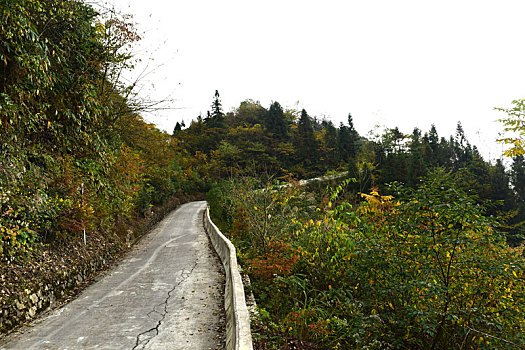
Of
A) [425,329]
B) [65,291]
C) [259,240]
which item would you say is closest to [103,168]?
[65,291]

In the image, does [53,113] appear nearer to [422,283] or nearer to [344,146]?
[422,283]

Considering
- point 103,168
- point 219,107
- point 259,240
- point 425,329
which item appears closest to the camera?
point 425,329

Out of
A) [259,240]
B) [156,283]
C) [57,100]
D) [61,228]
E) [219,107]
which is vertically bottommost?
[156,283]

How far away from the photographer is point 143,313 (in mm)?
6195

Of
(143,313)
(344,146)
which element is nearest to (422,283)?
(143,313)

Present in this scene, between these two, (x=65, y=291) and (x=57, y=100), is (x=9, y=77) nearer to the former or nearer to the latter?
(x=57, y=100)

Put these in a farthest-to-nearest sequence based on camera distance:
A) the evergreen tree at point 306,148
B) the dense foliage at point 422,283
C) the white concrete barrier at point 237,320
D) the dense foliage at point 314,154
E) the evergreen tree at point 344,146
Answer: the evergreen tree at point 344,146
the evergreen tree at point 306,148
the dense foliage at point 314,154
the dense foliage at point 422,283
the white concrete barrier at point 237,320

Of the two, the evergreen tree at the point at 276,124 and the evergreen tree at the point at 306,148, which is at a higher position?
the evergreen tree at the point at 276,124

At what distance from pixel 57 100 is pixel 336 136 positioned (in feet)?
157

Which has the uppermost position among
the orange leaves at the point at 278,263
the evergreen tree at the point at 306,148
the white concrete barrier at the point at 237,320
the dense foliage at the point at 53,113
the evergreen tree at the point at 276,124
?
the evergreen tree at the point at 276,124

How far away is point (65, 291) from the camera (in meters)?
7.62

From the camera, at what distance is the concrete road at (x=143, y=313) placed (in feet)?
16.4

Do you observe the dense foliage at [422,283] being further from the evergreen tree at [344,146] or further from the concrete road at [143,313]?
the evergreen tree at [344,146]

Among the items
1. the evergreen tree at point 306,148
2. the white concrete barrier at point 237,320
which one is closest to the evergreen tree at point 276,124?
the evergreen tree at point 306,148
